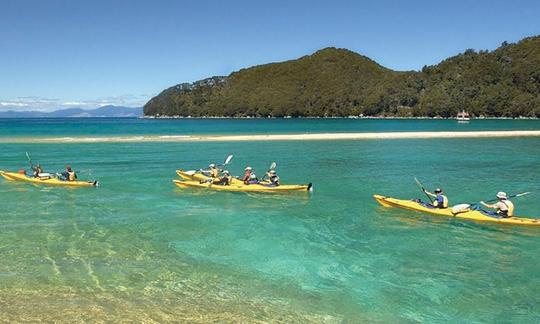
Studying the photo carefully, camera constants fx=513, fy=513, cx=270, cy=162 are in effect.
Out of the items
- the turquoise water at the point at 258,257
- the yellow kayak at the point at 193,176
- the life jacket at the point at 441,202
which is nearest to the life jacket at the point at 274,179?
the turquoise water at the point at 258,257

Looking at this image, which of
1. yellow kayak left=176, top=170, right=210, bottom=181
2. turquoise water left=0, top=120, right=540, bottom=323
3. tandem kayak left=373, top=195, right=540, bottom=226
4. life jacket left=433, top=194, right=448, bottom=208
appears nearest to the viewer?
turquoise water left=0, top=120, right=540, bottom=323

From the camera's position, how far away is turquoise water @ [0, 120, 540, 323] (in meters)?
12.8

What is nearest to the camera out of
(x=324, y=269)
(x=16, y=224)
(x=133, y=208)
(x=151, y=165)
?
(x=324, y=269)

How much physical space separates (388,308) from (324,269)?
3.34m

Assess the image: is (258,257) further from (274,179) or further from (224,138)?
(224,138)

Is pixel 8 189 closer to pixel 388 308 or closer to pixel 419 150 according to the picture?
pixel 388 308

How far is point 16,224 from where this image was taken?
2144 cm

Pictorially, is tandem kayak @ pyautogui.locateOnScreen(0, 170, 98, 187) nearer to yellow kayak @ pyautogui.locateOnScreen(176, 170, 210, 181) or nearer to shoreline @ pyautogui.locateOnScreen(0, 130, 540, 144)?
yellow kayak @ pyautogui.locateOnScreen(176, 170, 210, 181)

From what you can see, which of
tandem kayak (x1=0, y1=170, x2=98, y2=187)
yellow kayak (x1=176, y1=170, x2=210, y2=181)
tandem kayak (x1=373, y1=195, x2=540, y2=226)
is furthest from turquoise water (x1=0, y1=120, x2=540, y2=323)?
yellow kayak (x1=176, y1=170, x2=210, y2=181)

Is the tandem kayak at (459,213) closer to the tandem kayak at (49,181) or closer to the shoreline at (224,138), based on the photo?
the tandem kayak at (49,181)

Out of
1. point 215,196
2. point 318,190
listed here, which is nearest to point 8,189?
point 215,196

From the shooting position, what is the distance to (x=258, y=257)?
56.6ft

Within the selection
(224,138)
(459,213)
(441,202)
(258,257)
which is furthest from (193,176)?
(224,138)

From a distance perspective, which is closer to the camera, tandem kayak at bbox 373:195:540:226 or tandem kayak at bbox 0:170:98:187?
tandem kayak at bbox 373:195:540:226
